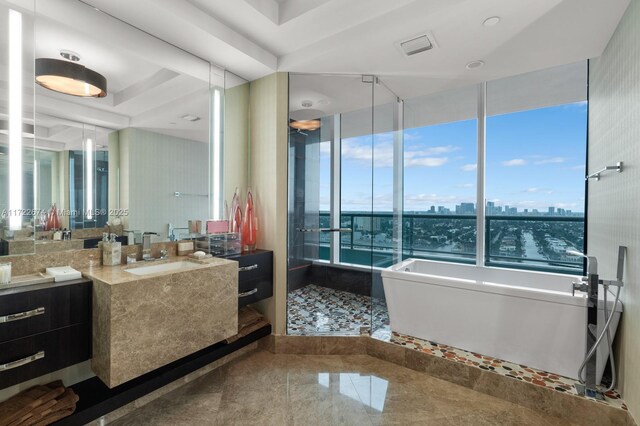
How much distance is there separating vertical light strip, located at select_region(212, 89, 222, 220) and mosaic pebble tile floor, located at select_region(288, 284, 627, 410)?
1.08 metres

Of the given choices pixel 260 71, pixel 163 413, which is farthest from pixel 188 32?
pixel 163 413

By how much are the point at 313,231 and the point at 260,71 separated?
158 centimetres

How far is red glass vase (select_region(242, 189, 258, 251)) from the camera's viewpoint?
9.58ft

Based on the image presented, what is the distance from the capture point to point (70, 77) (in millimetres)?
1959

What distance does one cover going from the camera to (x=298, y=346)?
280 cm

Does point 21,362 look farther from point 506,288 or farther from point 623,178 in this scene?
point 623,178

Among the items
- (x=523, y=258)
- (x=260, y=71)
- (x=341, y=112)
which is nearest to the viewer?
(x=260, y=71)

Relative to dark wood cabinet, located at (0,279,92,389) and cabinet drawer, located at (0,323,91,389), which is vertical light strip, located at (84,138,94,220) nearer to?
dark wood cabinet, located at (0,279,92,389)

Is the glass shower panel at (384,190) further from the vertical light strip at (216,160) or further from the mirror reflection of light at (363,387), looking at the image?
the vertical light strip at (216,160)

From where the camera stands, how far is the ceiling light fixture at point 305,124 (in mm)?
2898

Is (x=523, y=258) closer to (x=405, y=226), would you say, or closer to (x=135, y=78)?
(x=405, y=226)

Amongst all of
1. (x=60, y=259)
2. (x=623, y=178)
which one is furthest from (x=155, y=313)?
(x=623, y=178)

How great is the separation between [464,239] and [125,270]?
353 cm

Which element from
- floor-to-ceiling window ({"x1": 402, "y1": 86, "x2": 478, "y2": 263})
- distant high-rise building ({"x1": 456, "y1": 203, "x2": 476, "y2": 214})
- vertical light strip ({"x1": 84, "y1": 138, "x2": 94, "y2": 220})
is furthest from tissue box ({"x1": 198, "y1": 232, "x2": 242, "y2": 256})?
distant high-rise building ({"x1": 456, "y1": 203, "x2": 476, "y2": 214})
